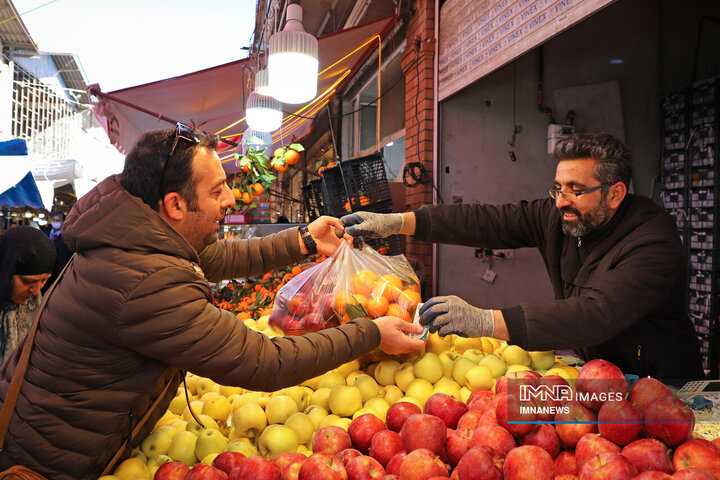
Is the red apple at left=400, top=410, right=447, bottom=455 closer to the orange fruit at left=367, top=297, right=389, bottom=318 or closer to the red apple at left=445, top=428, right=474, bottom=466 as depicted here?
the red apple at left=445, top=428, right=474, bottom=466

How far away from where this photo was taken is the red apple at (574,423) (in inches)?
47.4

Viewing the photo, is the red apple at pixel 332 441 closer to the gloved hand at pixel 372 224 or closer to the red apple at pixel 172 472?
the red apple at pixel 172 472

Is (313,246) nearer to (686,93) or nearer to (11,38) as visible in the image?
(686,93)

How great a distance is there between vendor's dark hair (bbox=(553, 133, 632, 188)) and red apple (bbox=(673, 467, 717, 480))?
155 centimetres

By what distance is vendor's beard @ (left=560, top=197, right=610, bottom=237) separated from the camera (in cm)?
223

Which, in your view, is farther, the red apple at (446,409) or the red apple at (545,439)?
the red apple at (446,409)

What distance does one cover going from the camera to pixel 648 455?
107cm

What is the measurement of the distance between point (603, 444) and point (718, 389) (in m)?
1.01

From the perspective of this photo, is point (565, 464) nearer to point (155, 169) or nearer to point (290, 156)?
point (155, 169)

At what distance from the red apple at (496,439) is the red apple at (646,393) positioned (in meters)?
0.34

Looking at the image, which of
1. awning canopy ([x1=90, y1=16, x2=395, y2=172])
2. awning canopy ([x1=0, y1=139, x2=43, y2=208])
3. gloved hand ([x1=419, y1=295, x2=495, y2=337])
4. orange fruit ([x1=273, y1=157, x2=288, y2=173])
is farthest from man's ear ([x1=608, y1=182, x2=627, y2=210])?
awning canopy ([x1=0, y1=139, x2=43, y2=208])

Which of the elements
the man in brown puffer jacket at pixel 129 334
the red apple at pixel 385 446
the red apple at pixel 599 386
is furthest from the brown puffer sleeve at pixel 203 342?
the red apple at pixel 599 386

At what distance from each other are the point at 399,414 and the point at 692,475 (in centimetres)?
85

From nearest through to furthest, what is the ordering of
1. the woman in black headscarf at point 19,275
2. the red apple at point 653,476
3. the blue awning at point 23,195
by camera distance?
1. the red apple at point 653,476
2. the woman in black headscarf at point 19,275
3. the blue awning at point 23,195
